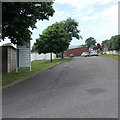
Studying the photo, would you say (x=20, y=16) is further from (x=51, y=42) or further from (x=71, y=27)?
(x=71, y=27)

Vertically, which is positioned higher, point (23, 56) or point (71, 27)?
point (71, 27)

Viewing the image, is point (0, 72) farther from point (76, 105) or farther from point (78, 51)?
point (78, 51)

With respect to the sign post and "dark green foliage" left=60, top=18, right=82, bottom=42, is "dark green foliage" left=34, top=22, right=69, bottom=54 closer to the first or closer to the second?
the sign post

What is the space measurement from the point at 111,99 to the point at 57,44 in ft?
66.5

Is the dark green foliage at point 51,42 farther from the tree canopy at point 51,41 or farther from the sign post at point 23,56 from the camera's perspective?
the sign post at point 23,56

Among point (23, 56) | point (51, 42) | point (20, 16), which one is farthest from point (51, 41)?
point (20, 16)

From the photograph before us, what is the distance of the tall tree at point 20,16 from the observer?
23.9 feet

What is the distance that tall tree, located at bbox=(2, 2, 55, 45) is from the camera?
23.9 ft

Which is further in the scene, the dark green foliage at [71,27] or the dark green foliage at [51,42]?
the dark green foliage at [71,27]

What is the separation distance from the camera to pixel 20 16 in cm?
776

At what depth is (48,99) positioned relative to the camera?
16.2 feet

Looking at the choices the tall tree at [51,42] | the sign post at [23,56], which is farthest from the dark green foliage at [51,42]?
the sign post at [23,56]

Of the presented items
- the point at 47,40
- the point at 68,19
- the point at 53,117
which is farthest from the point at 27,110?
the point at 68,19

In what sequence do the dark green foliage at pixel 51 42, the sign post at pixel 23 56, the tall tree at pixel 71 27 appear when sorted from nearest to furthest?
1. the sign post at pixel 23 56
2. the dark green foliage at pixel 51 42
3. the tall tree at pixel 71 27
